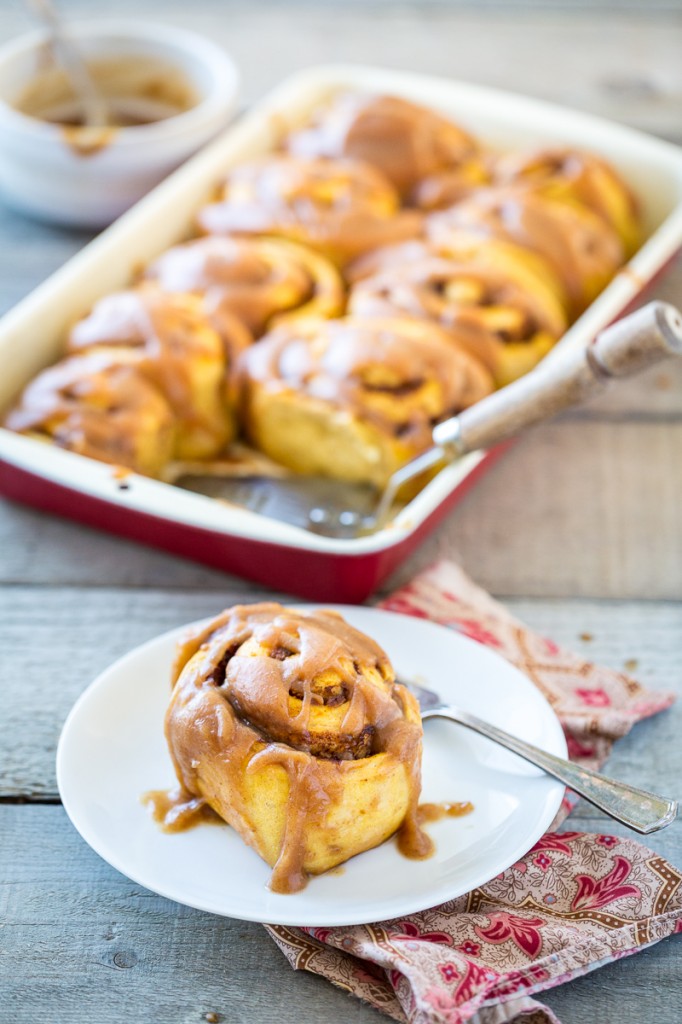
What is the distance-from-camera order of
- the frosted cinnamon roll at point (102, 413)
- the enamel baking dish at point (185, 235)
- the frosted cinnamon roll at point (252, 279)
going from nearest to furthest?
1. the enamel baking dish at point (185, 235)
2. the frosted cinnamon roll at point (102, 413)
3. the frosted cinnamon roll at point (252, 279)

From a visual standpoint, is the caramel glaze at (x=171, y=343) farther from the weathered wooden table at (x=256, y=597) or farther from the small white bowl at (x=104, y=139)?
the small white bowl at (x=104, y=139)

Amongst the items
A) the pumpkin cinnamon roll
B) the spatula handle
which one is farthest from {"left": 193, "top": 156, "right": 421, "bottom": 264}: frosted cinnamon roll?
the pumpkin cinnamon roll

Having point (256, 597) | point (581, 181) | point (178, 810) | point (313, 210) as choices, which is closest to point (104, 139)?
point (313, 210)

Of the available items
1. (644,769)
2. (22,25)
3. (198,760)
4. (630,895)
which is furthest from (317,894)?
(22,25)

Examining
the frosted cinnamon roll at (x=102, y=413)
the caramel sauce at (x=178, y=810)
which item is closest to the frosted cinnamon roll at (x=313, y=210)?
the frosted cinnamon roll at (x=102, y=413)

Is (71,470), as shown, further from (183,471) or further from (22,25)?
(22,25)

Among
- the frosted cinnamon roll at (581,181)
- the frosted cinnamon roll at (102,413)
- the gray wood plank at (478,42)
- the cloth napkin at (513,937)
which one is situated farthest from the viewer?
the gray wood plank at (478,42)
